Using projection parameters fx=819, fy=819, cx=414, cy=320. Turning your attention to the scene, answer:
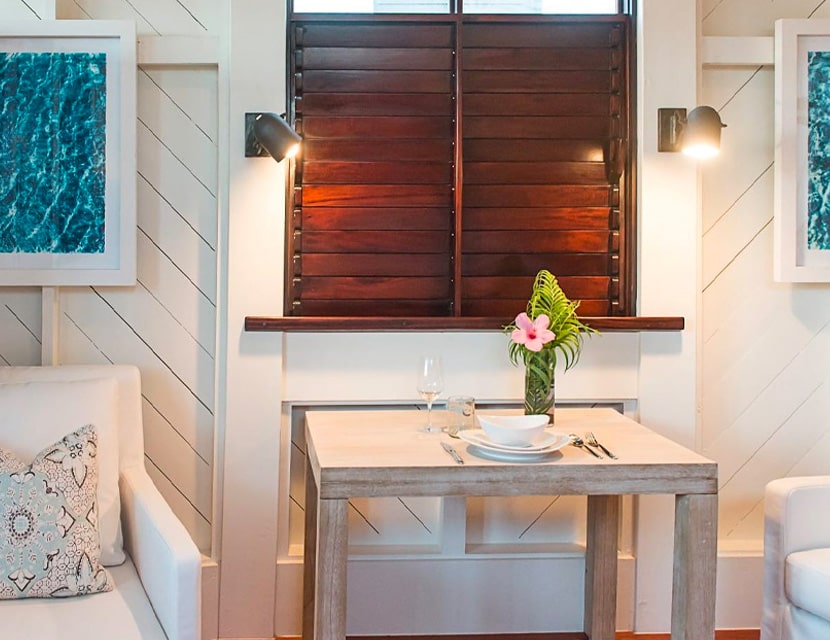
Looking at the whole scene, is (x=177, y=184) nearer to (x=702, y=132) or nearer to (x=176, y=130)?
(x=176, y=130)

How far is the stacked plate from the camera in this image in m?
1.84

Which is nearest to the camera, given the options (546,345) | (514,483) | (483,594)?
(514,483)

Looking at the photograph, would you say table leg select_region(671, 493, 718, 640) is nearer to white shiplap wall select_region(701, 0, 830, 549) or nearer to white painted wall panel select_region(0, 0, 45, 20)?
white shiplap wall select_region(701, 0, 830, 549)

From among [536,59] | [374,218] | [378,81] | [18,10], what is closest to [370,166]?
[374,218]

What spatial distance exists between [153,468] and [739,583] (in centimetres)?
188

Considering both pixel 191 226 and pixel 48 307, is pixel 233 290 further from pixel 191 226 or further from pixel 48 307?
pixel 48 307

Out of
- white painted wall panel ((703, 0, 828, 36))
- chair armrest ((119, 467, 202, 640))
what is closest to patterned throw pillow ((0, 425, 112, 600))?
chair armrest ((119, 467, 202, 640))

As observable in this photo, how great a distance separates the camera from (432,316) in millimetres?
2502

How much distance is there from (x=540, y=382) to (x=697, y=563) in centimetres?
60

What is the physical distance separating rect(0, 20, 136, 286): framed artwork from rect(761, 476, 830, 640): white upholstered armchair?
191 cm

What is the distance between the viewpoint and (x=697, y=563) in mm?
1820

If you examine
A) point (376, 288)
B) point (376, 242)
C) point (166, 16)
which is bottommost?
point (376, 288)

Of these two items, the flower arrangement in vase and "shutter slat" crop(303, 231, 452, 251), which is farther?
"shutter slat" crop(303, 231, 452, 251)

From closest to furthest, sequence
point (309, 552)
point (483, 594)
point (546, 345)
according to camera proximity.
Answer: point (546, 345), point (309, 552), point (483, 594)
